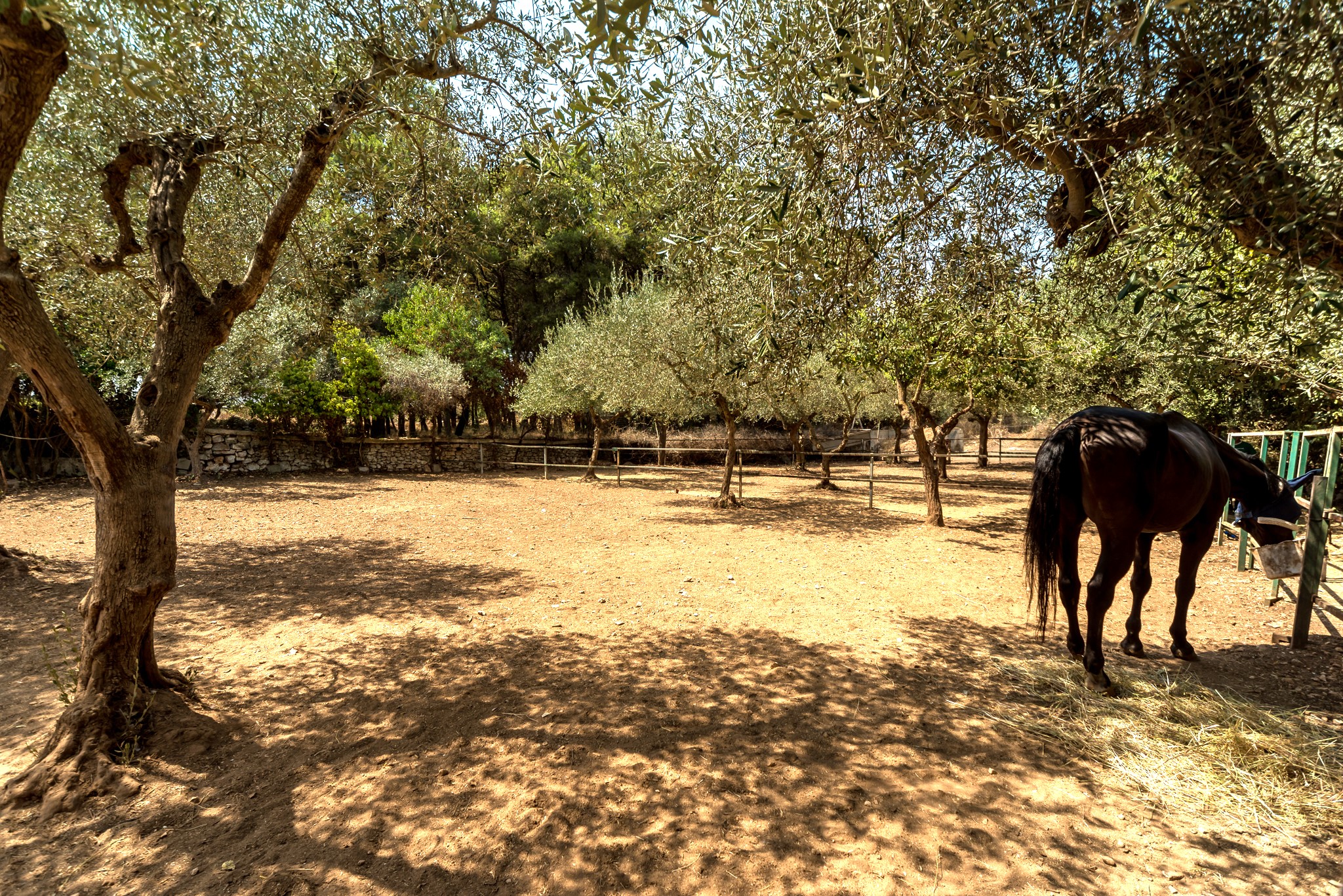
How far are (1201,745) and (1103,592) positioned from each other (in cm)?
99

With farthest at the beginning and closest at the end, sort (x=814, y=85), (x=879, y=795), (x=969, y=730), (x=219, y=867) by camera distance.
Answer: (x=969, y=730), (x=814, y=85), (x=879, y=795), (x=219, y=867)

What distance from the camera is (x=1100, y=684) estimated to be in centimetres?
404

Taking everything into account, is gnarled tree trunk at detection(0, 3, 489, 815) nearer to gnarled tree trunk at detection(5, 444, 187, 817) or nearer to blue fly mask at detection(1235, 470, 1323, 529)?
gnarled tree trunk at detection(5, 444, 187, 817)

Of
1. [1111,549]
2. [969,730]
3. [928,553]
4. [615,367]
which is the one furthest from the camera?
[615,367]

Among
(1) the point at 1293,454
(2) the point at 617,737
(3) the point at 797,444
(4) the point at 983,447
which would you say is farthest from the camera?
(4) the point at 983,447

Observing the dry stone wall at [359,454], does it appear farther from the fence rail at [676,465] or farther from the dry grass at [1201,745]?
the dry grass at [1201,745]

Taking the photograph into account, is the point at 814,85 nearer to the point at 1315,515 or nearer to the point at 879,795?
the point at 879,795

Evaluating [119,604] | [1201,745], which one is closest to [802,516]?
[1201,745]

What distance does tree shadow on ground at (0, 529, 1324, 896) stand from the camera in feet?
8.20

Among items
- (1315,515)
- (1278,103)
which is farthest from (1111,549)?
(1278,103)

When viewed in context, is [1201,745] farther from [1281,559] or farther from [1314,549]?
[1281,559]

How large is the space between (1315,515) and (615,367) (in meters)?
12.5

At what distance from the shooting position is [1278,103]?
2.37 m

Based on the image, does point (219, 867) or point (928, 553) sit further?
point (928, 553)
